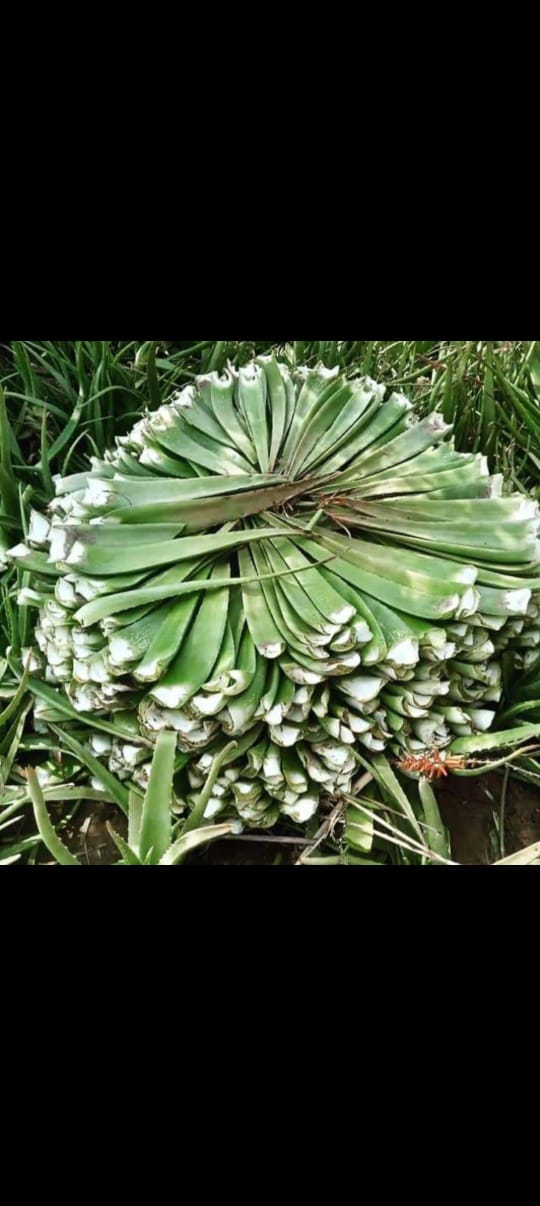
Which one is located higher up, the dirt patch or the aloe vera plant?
the aloe vera plant

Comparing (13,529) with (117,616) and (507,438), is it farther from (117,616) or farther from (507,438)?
(507,438)

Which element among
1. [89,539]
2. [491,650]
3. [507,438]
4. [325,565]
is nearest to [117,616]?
[89,539]

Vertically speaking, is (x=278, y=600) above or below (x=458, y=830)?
above

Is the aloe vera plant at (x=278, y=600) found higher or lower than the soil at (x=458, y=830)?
higher

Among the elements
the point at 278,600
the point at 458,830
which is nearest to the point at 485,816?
the point at 458,830

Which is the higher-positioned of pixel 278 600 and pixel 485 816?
pixel 278 600

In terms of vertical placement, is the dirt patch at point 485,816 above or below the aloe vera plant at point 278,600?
below

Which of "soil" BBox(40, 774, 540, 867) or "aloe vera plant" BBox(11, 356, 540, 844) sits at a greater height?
"aloe vera plant" BBox(11, 356, 540, 844)

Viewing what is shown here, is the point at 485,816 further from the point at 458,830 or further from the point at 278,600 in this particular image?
the point at 278,600
